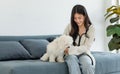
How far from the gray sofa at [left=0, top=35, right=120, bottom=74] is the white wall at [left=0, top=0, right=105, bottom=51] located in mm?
242

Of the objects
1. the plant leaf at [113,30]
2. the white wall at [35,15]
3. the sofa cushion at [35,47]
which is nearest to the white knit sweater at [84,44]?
the sofa cushion at [35,47]

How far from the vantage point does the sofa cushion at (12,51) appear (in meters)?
3.43

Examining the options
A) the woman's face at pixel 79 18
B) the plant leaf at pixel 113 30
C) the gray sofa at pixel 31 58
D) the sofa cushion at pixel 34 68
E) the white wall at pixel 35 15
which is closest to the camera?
the sofa cushion at pixel 34 68

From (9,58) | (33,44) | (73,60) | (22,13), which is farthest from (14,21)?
(73,60)

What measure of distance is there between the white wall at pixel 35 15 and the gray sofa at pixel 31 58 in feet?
0.80

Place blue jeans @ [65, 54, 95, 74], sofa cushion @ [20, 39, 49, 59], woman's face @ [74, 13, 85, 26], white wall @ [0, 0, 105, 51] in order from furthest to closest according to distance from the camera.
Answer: white wall @ [0, 0, 105, 51], sofa cushion @ [20, 39, 49, 59], woman's face @ [74, 13, 85, 26], blue jeans @ [65, 54, 95, 74]

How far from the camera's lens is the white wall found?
13.2 feet

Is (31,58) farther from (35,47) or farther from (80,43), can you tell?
(80,43)

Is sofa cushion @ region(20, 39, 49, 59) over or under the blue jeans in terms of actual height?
over

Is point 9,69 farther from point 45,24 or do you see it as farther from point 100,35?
point 100,35

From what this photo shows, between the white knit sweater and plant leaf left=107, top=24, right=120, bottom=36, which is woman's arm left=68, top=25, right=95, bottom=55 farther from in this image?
plant leaf left=107, top=24, right=120, bottom=36

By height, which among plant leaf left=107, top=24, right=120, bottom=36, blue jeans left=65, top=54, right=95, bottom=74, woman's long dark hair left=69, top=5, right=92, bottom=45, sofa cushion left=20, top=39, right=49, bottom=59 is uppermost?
woman's long dark hair left=69, top=5, right=92, bottom=45

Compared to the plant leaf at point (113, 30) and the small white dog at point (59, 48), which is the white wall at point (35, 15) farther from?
the small white dog at point (59, 48)

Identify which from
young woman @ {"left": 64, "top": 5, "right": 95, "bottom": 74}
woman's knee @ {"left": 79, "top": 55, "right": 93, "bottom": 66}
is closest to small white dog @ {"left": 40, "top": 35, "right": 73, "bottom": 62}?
young woman @ {"left": 64, "top": 5, "right": 95, "bottom": 74}
